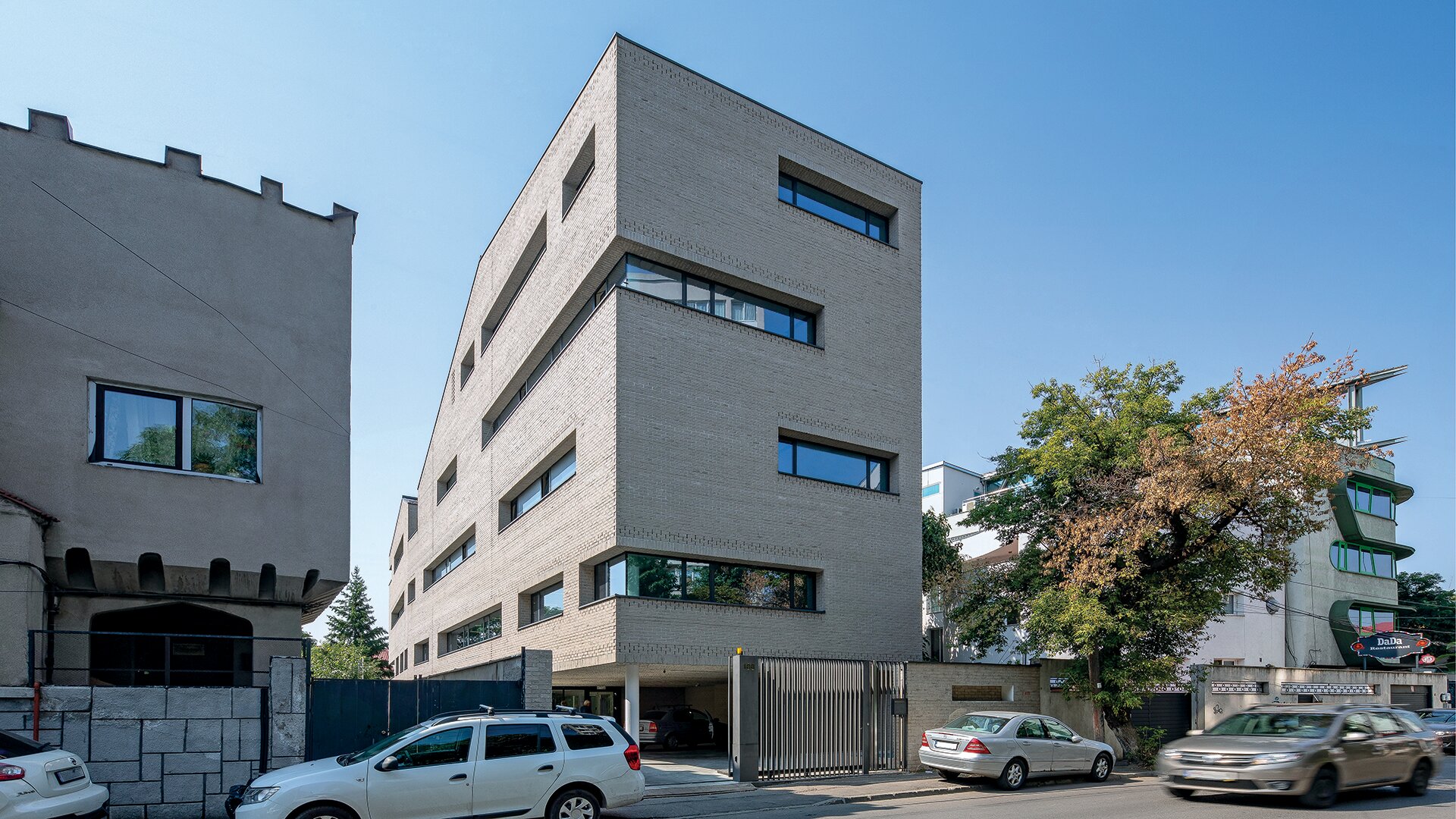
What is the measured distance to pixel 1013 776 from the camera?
733 inches

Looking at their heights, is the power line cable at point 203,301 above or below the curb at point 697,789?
above

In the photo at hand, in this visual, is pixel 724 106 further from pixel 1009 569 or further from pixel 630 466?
pixel 1009 569

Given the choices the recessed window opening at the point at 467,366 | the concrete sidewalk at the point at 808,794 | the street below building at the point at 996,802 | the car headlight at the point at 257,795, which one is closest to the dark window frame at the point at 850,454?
the concrete sidewalk at the point at 808,794

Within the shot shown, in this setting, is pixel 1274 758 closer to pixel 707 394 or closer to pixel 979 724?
pixel 979 724

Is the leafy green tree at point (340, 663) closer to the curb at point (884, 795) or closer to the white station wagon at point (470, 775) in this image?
the curb at point (884, 795)

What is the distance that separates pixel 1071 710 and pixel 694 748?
34.6ft

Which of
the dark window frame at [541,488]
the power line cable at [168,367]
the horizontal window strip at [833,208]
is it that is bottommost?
the dark window frame at [541,488]

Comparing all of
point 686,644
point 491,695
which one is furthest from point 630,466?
point 491,695

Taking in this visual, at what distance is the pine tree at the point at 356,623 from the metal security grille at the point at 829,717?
222 ft

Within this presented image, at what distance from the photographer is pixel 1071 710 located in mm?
24938

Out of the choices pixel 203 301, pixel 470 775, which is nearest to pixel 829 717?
pixel 470 775

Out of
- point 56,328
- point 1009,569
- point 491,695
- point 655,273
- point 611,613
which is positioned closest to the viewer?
point 56,328

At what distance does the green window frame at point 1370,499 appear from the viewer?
144 feet

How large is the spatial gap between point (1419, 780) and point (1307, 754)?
3100 mm
